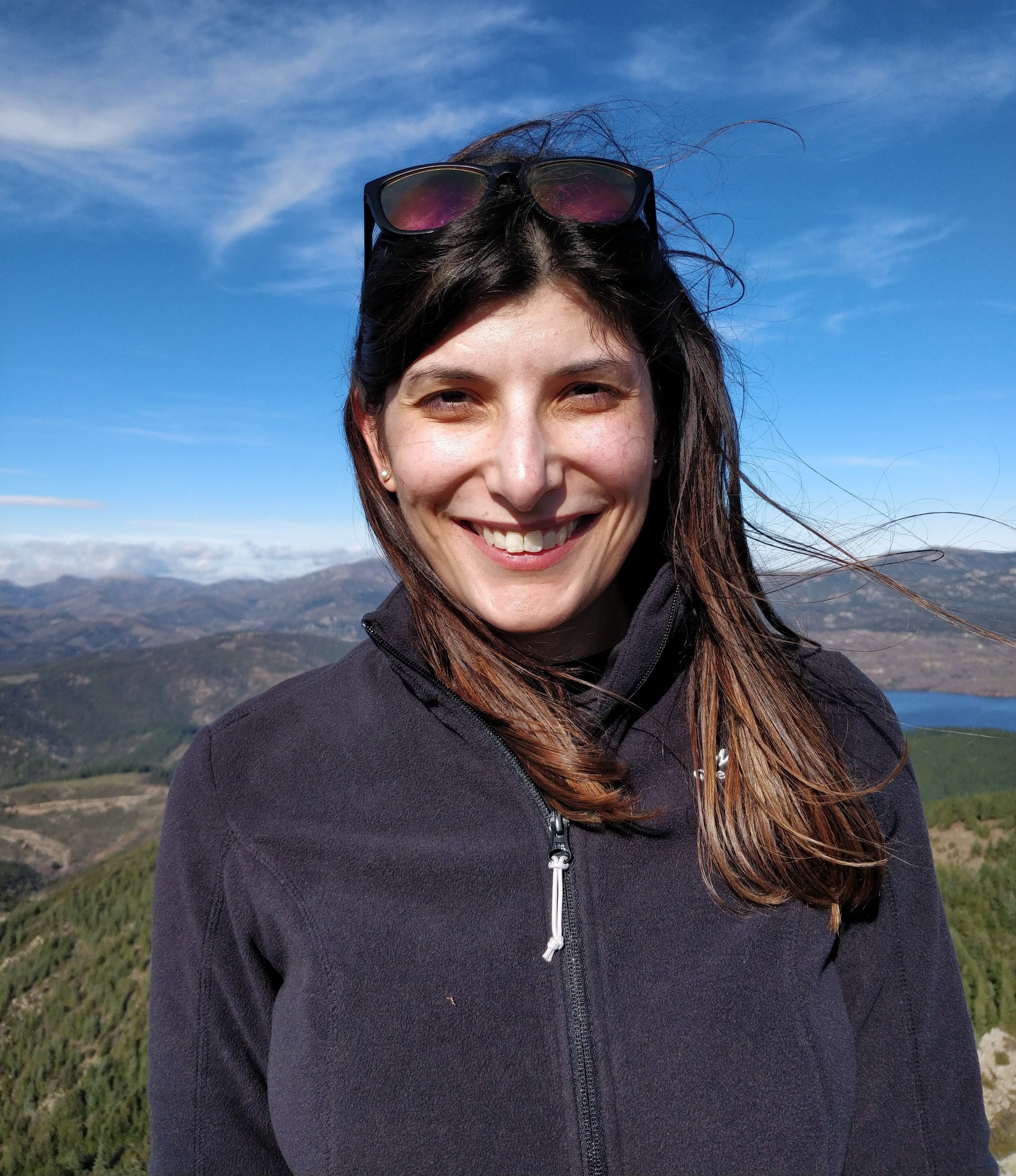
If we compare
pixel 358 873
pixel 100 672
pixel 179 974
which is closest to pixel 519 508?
pixel 358 873

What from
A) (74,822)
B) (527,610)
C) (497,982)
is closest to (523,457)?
(527,610)

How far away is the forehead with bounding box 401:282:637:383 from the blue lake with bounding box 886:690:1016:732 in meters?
1.60

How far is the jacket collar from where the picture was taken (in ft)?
7.70

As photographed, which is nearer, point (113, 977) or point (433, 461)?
point (433, 461)

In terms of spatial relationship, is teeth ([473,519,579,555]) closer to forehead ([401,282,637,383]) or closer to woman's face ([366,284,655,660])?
woman's face ([366,284,655,660])

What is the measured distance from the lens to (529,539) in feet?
7.11

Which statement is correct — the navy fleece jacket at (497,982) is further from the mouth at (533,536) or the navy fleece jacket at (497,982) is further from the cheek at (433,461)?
the cheek at (433,461)

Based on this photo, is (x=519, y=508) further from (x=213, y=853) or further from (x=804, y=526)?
(x=213, y=853)

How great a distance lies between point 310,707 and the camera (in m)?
2.43

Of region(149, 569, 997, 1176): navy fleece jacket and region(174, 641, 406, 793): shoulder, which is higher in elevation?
region(174, 641, 406, 793): shoulder

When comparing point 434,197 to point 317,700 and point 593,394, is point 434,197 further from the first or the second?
point 317,700

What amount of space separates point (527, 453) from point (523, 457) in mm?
14

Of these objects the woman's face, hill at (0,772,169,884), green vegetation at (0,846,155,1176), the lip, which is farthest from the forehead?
hill at (0,772,169,884)

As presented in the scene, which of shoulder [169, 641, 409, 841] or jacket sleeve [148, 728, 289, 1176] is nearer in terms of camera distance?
jacket sleeve [148, 728, 289, 1176]
